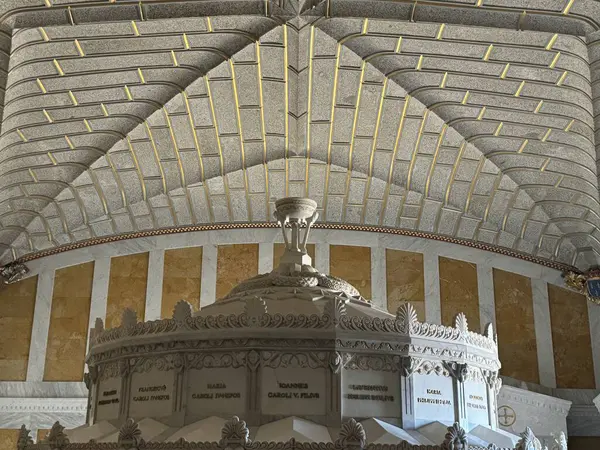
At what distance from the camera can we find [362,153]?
54.4 feet

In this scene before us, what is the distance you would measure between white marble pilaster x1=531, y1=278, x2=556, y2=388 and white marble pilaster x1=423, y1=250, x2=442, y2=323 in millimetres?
2250

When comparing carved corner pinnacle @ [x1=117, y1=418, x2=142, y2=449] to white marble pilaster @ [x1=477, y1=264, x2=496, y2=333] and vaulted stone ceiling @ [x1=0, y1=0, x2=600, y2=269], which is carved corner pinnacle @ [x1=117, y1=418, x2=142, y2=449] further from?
white marble pilaster @ [x1=477, y1=264, x2=496, y2=333]

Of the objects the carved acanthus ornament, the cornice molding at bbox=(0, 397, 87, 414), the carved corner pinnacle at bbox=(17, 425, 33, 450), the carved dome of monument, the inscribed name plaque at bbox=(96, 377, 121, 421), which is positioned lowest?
the carved corner pinnacle at bbox=(17, 425, 33, 450)

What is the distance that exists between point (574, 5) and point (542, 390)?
382 inches

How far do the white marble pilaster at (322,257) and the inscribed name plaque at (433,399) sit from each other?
910 cm

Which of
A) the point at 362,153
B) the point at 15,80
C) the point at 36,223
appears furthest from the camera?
the point at 36,223

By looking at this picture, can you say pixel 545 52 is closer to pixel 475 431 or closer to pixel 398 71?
pixel 398 71

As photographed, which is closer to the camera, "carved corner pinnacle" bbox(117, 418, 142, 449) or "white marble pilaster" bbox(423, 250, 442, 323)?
"carved corner pinnacle" bbox(117, 418, 142, 449)

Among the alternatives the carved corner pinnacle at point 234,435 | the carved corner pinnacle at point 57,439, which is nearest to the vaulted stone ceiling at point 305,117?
the carved corner pinnacle at point 57,439

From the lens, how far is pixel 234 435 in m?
7.78

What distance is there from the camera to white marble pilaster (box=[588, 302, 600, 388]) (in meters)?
17.5

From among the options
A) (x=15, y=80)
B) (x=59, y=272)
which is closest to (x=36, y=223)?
(x=59, y=272)

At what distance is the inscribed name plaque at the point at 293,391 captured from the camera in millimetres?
8742

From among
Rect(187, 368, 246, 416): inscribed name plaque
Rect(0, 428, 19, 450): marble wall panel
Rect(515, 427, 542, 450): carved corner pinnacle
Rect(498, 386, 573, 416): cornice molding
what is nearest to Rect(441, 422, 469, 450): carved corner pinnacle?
Rect(515, 427, 542, 450): carved corner pinnacle
